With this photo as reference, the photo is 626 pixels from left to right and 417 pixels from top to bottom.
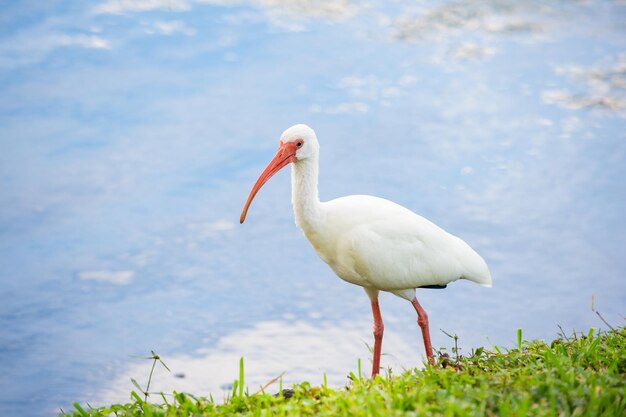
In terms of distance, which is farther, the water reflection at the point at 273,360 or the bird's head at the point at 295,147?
the water reflection at the point at 273,360

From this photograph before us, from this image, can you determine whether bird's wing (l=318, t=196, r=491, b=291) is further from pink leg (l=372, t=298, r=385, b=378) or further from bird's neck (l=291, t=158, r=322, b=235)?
pink leg (l=372, t=298, r=385, b=378)

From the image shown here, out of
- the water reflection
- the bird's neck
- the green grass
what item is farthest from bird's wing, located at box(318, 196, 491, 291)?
the water reflection

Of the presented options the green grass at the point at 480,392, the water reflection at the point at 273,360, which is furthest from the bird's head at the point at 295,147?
the water reflection at the point at 273,360

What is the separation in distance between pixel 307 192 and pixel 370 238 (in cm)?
44

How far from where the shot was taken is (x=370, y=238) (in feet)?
17.1

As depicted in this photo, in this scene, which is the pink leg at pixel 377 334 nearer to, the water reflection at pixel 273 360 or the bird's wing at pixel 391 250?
the bird's wing at pixel 391 250

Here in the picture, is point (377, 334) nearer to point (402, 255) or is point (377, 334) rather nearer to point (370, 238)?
point (402, 255)

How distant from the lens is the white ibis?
17.1 ft

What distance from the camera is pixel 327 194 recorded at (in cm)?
854

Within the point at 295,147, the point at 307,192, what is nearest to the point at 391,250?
the point at 307,192

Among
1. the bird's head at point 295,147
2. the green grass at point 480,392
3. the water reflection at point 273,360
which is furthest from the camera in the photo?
the water reflection at point 273,360

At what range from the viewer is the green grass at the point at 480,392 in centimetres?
398

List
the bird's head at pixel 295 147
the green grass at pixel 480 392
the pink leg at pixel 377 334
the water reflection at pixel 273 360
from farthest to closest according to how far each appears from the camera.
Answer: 1. the water reflection at pixel 273 360
2. the pink leg at pixel 377 334
3. the bird's head at pixel 295 147
4. the green grass at pixel 480 392

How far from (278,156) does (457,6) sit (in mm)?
7816
